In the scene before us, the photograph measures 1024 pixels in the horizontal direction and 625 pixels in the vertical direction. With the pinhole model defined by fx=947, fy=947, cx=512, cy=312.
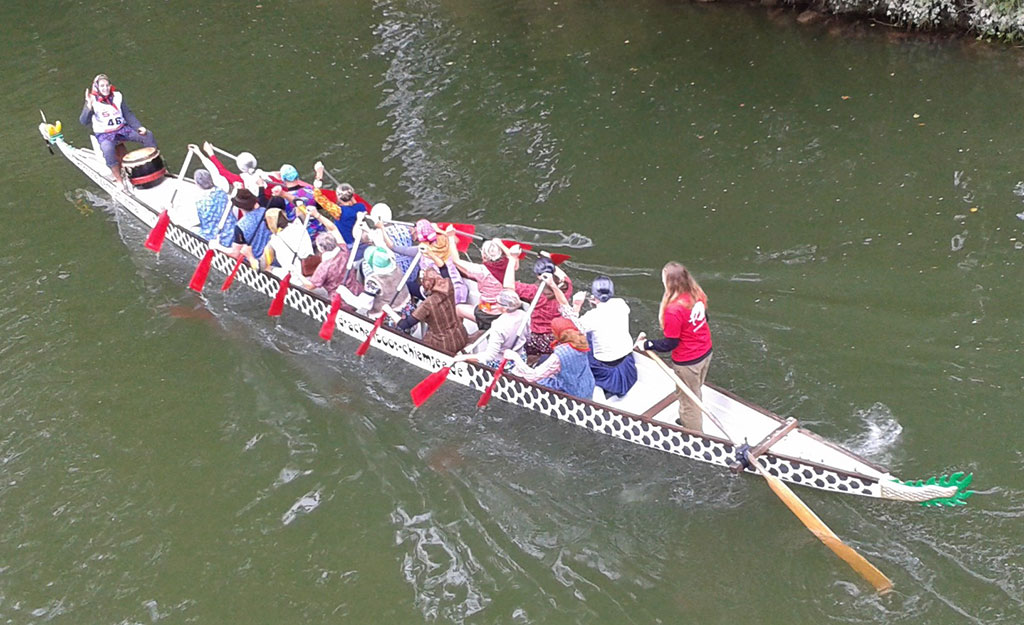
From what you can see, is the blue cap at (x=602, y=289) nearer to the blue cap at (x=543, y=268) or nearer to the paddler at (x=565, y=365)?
the paddler at (x=565, y=365)

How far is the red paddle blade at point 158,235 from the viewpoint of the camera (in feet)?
43.0

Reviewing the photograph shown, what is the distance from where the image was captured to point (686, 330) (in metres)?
8.81

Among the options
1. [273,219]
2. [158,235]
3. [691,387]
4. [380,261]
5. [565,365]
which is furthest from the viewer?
[158,235]

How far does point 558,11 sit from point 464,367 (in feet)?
41.7

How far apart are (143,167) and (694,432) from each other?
31.7 ft

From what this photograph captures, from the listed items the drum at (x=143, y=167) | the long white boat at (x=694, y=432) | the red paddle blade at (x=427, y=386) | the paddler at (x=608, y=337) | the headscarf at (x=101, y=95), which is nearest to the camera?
the long white boat at (x=694, y=432)

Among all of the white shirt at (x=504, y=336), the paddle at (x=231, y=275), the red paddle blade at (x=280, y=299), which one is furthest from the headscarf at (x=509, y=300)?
the paddle at (x=231, y=275)

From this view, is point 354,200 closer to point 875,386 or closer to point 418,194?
point 418,194

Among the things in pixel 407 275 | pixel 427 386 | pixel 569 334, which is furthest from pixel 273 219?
pixel 569 334

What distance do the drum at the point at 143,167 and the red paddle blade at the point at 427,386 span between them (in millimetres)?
6859

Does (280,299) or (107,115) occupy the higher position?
(107,115)

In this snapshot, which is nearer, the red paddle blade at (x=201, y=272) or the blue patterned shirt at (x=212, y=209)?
the red paddle blade at (x=201, y=272)

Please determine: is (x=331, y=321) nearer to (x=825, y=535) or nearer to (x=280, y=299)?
(x=280, y=299)

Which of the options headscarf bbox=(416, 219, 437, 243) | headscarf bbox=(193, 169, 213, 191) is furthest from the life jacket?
headscarf bbox=(416, 219, 437, 243)
